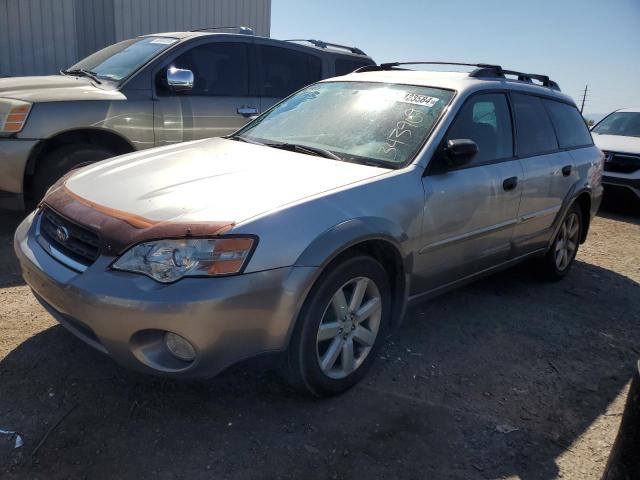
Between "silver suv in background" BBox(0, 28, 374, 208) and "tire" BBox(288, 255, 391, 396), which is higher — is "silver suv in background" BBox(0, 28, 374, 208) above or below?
above

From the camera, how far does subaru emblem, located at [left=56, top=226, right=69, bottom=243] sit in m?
2.66

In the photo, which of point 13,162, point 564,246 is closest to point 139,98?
point 13,162

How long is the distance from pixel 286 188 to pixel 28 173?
9.86 feet

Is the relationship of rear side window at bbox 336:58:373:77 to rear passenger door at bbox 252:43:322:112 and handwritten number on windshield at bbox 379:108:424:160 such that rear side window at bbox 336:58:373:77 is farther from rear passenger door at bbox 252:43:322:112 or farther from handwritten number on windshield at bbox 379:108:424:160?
handwritten number on windshield at bbox 379:108:424:160

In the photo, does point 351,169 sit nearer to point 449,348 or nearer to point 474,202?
point 474,202

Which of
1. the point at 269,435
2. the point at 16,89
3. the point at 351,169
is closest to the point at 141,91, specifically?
the point at 16,89

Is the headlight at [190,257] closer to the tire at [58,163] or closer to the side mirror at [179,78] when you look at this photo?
the tire at [58,163]

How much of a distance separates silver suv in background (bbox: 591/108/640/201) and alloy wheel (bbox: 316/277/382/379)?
708 cm

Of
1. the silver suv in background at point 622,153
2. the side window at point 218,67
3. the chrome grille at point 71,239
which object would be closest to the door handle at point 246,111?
the side window at point 218,67

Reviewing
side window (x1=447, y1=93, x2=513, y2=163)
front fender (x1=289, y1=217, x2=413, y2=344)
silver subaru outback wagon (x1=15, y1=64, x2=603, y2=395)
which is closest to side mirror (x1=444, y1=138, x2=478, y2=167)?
silver subaru outback wagon (x1=15, y1=64, x2=603, y2=395)

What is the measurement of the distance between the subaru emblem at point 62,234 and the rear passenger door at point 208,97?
2741mm

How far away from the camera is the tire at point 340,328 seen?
2604 millimetres

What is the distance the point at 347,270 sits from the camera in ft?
8.93

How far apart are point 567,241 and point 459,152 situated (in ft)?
7.86
